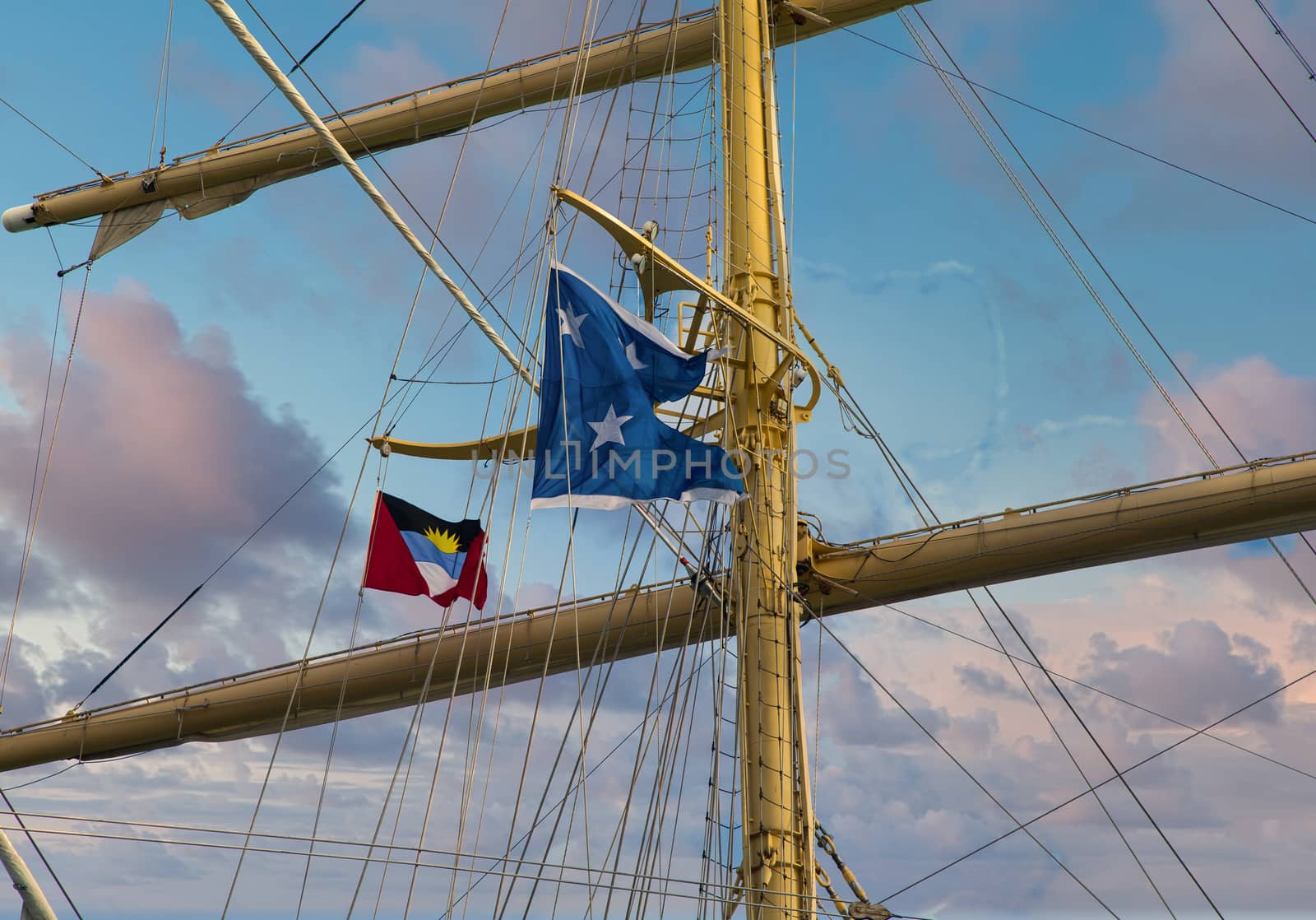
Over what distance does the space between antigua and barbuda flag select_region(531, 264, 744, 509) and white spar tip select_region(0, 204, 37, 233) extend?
15875mm

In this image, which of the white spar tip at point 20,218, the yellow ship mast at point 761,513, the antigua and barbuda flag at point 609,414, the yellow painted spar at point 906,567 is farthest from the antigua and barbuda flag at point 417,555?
the white spar tip at point 20,218

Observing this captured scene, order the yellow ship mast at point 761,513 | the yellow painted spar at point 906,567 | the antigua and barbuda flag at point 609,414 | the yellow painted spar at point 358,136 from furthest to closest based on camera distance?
the yellow painted spar at point 358,136 < the yellow painted spar at point 906,567 < the yellow ship mast at point 761,513 < the antigua and barbuda flag at point 609,414

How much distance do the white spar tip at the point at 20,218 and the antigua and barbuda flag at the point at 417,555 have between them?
38.4ft

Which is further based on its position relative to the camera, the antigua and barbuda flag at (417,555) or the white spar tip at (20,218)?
the white spar tip at (20,218)

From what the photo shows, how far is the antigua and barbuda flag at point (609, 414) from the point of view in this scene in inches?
390

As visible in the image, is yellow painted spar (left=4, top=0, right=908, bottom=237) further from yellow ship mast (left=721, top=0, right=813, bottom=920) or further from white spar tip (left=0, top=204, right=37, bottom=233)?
yellow ship mast (left=721, top=0, right=813, bottom=920)

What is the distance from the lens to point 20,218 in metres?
23.0

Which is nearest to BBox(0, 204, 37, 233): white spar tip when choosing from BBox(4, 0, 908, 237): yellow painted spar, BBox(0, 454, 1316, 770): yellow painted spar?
BBox(4, 0, 908, 237): yellow painted spar

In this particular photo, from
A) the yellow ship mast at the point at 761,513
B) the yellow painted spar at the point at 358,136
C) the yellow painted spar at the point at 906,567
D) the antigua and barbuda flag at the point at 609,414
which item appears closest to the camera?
the antigua and barbuda flag at the point at 609,414

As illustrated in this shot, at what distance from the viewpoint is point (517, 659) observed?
16266 millimetres

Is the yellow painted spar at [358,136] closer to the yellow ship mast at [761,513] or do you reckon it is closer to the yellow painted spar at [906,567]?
the yellow ship mast at [761,513]

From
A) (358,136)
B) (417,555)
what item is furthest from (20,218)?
(417,555)

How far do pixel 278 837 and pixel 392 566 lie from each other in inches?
223

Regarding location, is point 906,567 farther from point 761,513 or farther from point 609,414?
point 609,414
